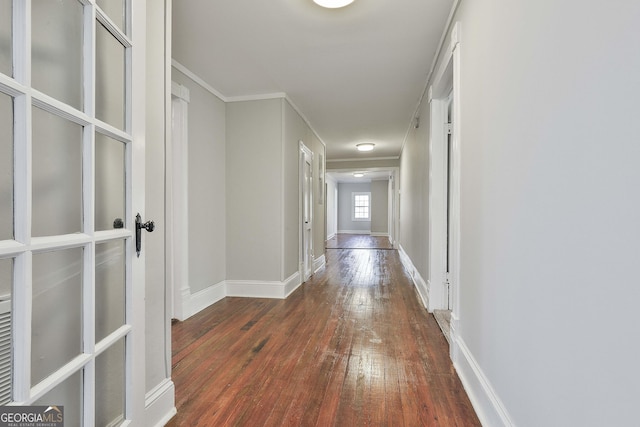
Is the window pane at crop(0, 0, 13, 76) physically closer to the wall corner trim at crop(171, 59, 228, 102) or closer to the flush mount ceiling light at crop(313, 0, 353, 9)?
the flush mount ceiling light at crop(313, 0, 353, 9)

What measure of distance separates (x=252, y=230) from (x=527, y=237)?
3.05m

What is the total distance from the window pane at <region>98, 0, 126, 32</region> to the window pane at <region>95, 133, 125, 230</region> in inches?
17.5

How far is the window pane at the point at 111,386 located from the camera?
3.39 ft

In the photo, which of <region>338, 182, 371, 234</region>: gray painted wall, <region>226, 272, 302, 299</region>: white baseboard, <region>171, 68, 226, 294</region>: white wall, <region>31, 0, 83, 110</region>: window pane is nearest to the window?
<region>338, 182, 371, 234</region>: gray painted wall

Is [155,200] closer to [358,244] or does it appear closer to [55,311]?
[55,311]

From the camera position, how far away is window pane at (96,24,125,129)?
40.6 inches

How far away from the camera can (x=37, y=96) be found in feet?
2.52

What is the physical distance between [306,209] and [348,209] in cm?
901

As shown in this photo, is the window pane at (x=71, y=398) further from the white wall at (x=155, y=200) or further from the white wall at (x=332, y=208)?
the white wall at (x=332, y=208)

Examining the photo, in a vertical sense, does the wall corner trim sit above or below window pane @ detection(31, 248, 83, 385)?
above

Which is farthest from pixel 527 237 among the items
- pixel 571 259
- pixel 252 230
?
pixel 252 230

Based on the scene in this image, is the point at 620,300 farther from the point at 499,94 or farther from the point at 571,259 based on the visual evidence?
the point at 499,94

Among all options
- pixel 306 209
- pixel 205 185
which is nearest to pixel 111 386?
pixel 205 185

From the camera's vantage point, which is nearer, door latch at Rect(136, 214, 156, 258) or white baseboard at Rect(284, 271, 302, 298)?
door latch at Rect(136, 214, 156, 258)
